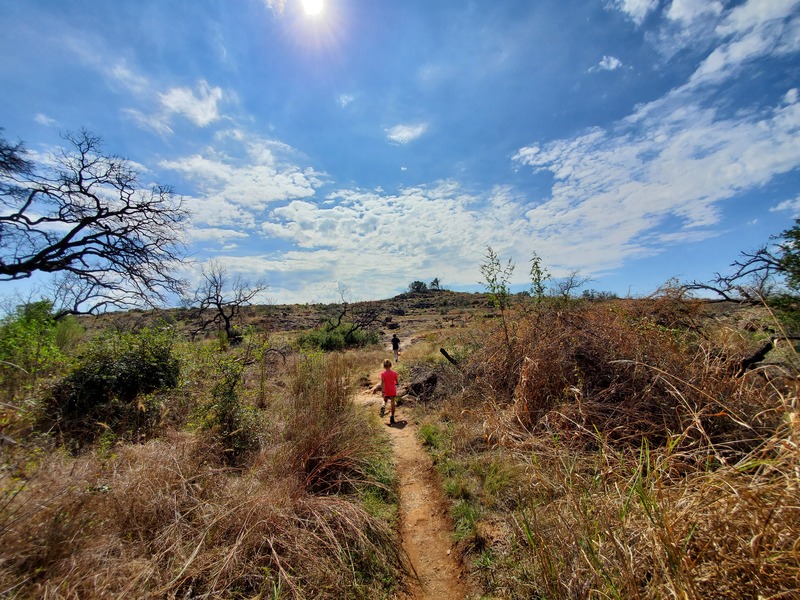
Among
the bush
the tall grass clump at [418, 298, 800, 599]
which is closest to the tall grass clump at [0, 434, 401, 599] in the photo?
the tall grass clump at [418, 298, 800, 599]

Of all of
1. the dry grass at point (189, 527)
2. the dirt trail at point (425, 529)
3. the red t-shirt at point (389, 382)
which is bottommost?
the dirt trail at point (425, 529)

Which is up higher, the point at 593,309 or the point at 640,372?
the point at 593,309

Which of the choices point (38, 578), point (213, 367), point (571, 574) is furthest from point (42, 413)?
point (571, 574)

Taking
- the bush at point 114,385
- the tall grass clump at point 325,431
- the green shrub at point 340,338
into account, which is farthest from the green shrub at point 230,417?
the green shrub at point 340,338

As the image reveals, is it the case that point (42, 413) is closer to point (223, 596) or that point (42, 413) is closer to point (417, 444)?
point (223, 596)

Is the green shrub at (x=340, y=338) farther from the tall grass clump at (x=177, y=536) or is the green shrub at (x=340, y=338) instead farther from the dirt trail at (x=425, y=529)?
the tall grass clump at (x=177, y=536)

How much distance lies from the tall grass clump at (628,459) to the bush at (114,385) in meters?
5.64

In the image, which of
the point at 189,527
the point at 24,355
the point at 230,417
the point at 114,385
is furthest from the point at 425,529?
the point at 24,355

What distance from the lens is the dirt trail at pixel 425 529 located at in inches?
125

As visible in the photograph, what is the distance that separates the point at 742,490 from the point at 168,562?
3.88 m

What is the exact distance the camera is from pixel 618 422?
4406 mm

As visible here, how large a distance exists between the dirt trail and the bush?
14.6 ft

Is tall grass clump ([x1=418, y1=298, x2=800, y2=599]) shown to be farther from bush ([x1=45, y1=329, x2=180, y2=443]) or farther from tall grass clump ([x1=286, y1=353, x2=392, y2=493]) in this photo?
bush ([x1=45, y1=329, x2=180, y2=443])

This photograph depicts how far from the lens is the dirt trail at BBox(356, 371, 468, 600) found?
10.5 feet
